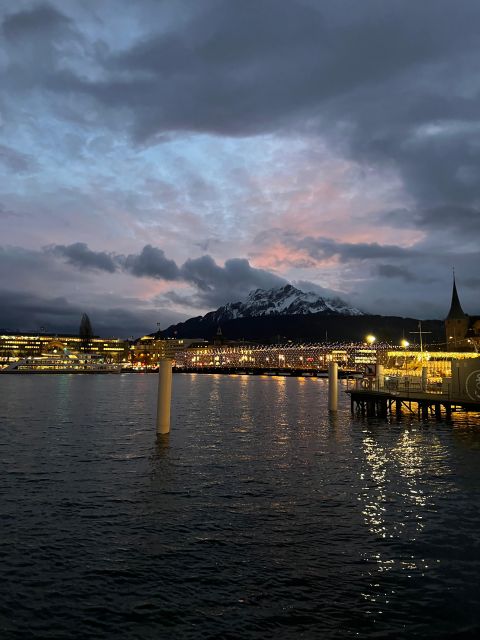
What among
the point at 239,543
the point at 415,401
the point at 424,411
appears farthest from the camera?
the point at 424,411

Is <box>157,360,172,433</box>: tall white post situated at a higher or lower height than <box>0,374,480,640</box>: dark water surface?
higher

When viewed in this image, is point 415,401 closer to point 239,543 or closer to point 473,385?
point 473,385

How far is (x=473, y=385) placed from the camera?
50.2 m

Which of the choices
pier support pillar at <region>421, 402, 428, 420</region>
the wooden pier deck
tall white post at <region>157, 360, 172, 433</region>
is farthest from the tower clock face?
tall white post at <region>157, 360, 172, 433</region>

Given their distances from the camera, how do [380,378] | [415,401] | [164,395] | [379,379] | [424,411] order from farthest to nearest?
[380,378] < [379,379] < [424,411] < [415,401] < [164,395]

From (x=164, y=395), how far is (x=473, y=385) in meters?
29.9

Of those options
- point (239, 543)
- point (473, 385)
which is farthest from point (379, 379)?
point (239, 543)

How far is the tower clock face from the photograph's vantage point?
49.5m

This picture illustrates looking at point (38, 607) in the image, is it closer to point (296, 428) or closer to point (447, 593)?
point (447, 593)

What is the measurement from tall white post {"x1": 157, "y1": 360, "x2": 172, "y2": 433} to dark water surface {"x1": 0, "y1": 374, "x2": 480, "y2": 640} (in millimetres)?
7045

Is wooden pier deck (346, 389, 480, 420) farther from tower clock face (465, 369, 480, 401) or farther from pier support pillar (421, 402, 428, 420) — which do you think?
tower clock face (465, 369, 480, 401)

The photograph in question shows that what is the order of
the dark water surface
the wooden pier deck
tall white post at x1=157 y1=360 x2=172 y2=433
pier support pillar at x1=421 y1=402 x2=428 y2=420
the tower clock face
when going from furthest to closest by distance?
pier support pillar at x1=421 y1=402 x2=428 y2=420
the wooden pier deck
the tower clock face
tall white post at x1=157 y1=360 x2=172 y2=433
the dark water surface

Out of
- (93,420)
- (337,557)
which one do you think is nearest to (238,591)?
(337,557)

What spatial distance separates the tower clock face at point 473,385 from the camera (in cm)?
4953
